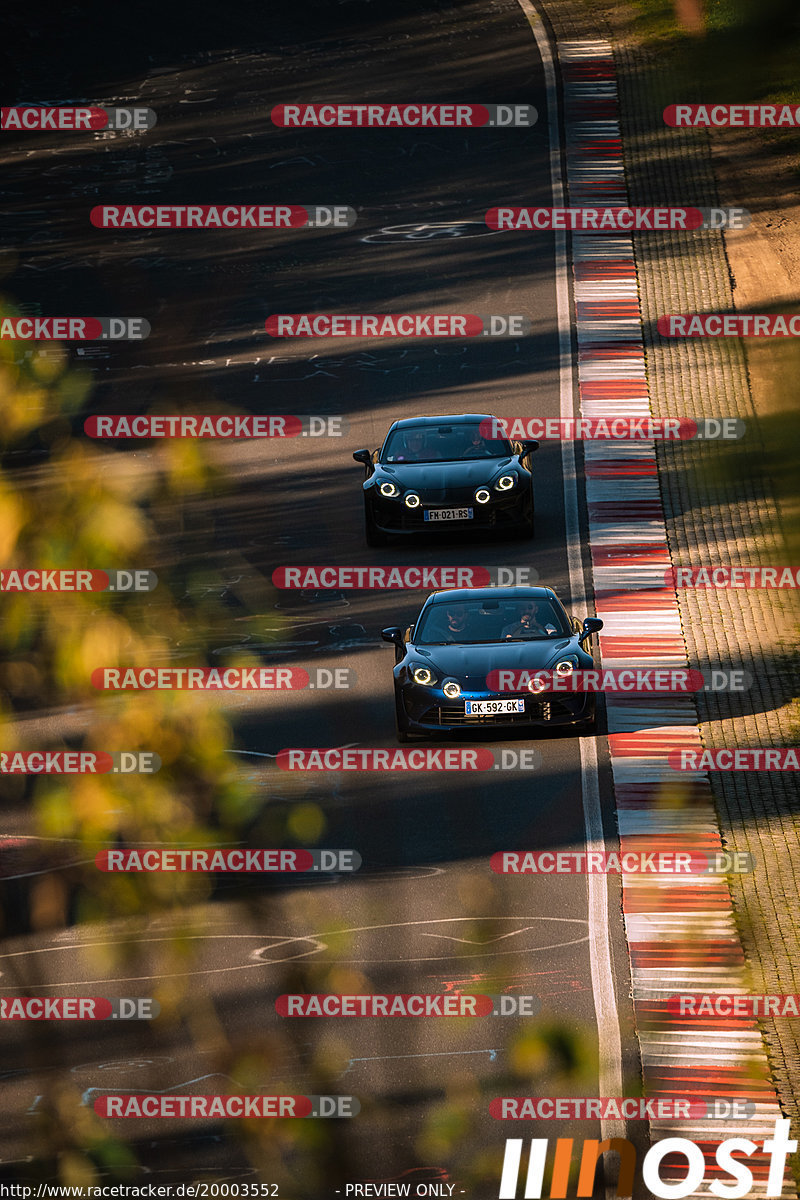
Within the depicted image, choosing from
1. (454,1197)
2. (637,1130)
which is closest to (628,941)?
(637,1130)

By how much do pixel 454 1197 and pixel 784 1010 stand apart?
2.85 meters

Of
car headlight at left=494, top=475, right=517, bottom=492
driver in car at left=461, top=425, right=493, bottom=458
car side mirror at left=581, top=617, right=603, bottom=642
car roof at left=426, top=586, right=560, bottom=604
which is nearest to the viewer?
car side mirror at left=581, top=617, right=603, bottom=642

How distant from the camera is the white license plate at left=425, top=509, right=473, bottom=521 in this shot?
1745 cm

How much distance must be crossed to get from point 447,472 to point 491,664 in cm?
548

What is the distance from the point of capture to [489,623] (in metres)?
13.7

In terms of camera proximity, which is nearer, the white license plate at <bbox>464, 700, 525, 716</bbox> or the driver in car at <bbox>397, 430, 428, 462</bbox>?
the white license plate at <bbox>464, 700, 525, 716</bbox>

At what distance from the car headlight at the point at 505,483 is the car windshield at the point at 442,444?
0.56 metres

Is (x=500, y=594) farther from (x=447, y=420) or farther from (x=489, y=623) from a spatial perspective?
(x=447, y=420)

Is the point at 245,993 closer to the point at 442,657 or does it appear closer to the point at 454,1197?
the point at 454,1197

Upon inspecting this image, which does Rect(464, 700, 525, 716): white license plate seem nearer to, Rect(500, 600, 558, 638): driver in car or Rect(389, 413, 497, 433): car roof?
Rect(500, 600, 558, 638): driver in car

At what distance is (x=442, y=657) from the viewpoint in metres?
13.0

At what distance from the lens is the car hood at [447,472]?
1764cm

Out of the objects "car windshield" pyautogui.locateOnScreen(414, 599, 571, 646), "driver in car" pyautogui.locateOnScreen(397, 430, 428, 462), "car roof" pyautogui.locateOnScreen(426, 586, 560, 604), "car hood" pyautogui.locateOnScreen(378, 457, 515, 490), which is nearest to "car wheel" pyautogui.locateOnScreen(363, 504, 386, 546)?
"car hood" pyautogui.locateOnScreen(378, 457, 515, 490)

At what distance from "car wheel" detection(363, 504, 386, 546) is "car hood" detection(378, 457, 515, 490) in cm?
57
